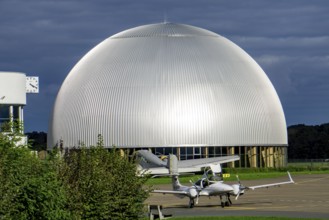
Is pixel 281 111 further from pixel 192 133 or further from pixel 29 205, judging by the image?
pixel 29 205

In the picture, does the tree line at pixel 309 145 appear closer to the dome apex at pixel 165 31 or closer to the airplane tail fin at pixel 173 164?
the dome apex at pixel 165 31

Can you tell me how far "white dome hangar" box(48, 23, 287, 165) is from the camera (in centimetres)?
11075

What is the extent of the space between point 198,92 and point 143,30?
1669 cm

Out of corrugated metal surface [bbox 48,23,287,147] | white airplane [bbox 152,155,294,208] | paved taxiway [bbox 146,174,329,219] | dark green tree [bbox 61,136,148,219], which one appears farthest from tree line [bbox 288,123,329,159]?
dark green tree [bbox 61,136,148,219]

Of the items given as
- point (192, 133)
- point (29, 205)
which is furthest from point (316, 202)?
point (192, 133)

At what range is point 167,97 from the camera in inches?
4387

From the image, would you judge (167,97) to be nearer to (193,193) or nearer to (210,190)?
(210,190)

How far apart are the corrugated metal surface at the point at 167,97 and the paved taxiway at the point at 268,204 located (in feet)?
134

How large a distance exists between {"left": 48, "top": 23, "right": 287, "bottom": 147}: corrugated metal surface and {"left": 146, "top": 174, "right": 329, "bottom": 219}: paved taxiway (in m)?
40.8

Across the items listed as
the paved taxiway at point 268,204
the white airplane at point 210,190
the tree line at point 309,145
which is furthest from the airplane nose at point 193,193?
the tree line at point 309,145

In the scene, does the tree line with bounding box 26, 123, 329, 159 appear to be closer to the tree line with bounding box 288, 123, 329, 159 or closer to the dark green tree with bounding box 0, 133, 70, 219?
the tree line with bounding box 288, 123, 329, 159

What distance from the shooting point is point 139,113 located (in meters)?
111

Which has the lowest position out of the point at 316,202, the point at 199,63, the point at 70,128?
the point at 316,202

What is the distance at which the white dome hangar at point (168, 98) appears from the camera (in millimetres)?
110750
